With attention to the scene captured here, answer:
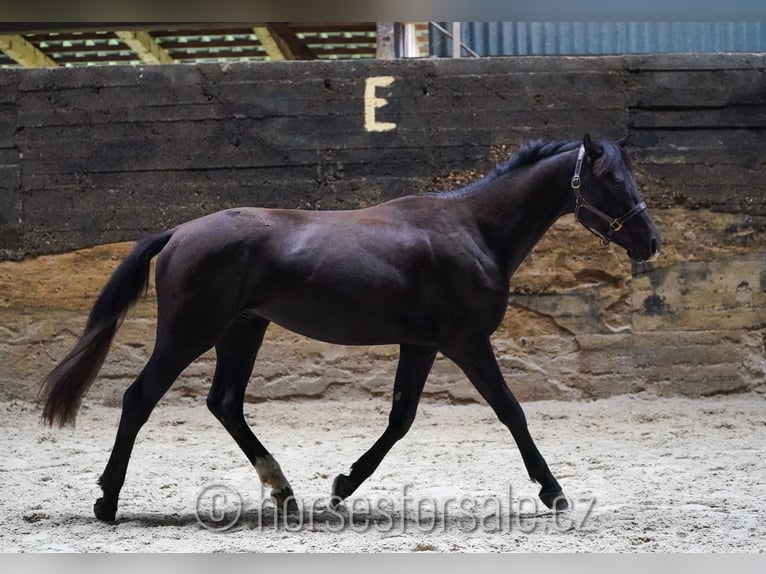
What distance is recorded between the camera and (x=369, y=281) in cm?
354

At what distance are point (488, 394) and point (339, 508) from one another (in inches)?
32.4

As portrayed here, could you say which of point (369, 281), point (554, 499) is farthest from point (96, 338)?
point (554, 499)

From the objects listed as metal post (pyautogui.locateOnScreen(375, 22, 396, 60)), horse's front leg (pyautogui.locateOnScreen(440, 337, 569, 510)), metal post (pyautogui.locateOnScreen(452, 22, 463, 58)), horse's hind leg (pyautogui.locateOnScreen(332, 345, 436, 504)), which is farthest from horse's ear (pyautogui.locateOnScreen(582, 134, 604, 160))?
metal post (pyautogui.locateOnScreen(375, 22, 396, 60))

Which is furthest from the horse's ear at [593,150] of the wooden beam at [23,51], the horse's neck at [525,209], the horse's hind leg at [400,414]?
the wooden beam at [23,51]

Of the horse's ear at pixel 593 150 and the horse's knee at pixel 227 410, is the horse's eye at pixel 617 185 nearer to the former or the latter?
the horse's ear at pixel 593 150

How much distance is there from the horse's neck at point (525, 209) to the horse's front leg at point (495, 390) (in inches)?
15.1

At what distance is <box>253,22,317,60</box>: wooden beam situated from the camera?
28.0 feet

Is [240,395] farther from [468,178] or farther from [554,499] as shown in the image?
[468,178]

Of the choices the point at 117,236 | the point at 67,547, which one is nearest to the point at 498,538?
the point at 67,547

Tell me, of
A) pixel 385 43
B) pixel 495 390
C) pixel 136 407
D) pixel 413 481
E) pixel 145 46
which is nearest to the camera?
pixel 495 390

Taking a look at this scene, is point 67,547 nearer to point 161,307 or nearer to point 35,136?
point 161,307

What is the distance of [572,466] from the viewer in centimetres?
474

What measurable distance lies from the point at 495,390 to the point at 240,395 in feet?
3.44

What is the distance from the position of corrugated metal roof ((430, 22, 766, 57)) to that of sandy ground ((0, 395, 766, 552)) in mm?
2748
